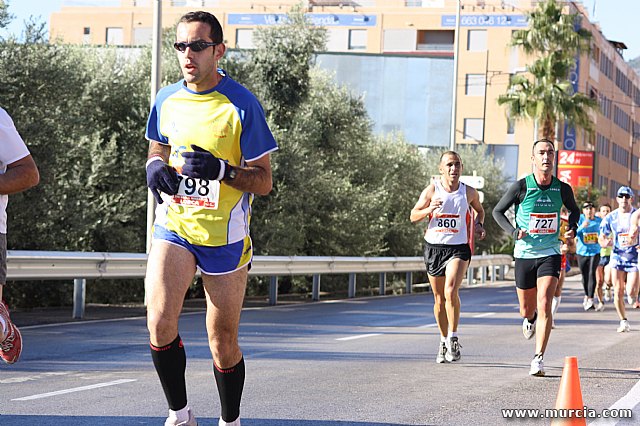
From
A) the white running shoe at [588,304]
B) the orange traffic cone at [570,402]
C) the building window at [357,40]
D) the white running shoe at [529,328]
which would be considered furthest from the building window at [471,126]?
the orange traffic cone at [570,402]

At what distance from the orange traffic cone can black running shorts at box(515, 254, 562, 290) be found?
173 inches

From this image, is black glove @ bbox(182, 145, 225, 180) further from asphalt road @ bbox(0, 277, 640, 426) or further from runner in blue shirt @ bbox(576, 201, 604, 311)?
runner in blue shirt @ bbox(576, 201, 604, 311)

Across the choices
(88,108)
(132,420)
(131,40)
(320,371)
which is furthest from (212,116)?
(131,40)

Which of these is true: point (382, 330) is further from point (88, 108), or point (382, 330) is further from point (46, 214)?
point (88, 108)

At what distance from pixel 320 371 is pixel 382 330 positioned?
5.50 metres

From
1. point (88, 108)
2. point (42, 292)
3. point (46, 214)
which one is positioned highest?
point (88, 108)

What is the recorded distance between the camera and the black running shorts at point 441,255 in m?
12.0

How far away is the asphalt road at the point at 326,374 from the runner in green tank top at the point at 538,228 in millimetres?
725

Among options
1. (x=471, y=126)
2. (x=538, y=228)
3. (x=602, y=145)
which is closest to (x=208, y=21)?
(x=538, y=228)

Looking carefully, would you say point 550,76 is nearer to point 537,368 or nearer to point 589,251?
point 589,251

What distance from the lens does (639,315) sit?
21016mm

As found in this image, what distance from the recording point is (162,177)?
5.84 m

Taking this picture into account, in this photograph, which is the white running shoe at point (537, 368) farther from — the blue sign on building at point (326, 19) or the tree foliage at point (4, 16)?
the blue sign on building at point (326, 19)

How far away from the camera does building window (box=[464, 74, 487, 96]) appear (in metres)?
80.0
